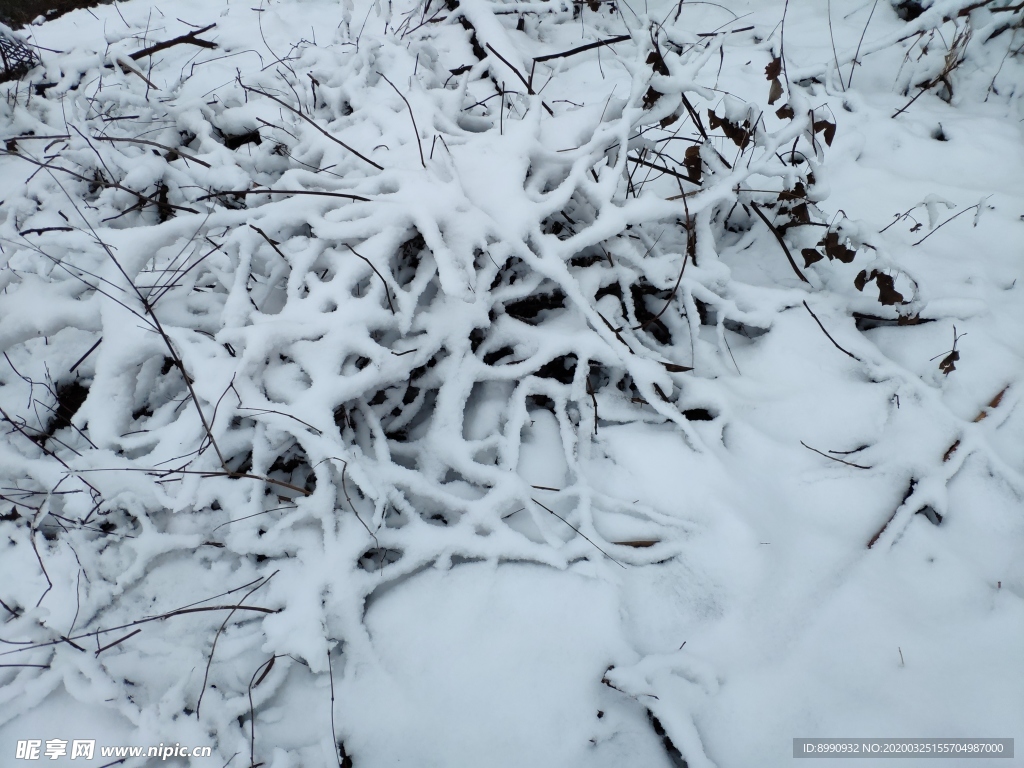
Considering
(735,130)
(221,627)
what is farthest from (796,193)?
(221,627)

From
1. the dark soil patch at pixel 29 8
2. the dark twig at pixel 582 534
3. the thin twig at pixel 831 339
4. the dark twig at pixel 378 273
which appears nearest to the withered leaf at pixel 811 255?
the thin twig at pixel 831 339

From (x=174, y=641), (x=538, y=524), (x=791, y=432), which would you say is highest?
(x=791, y=432)

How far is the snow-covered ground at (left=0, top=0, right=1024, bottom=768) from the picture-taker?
48.0 inches

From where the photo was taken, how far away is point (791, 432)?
1.58m

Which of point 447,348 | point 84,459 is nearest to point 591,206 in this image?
point 447,348

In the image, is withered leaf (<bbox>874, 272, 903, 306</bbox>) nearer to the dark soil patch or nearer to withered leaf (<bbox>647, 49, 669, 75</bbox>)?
withered leaf (<bbox>647, 49, 669, 75</bbox>)

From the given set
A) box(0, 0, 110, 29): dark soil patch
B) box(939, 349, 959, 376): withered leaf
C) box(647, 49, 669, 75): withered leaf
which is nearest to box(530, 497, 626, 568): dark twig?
box(939, 349, 959, 376): withered leaf

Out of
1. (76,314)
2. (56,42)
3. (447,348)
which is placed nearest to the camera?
(76,314)

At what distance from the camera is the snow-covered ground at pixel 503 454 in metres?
1.22

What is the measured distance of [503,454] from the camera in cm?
153

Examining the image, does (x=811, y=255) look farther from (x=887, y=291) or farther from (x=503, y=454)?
(x=503, y=454)

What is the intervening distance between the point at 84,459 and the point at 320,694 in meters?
0.88

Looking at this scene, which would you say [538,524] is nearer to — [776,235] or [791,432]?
[791,432]

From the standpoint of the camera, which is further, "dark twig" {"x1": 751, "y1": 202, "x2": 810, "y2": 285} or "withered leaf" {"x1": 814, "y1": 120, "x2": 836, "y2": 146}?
"dark twig" {"x1": 751, "y1": 202, "x2": 810, "y2": 285}
